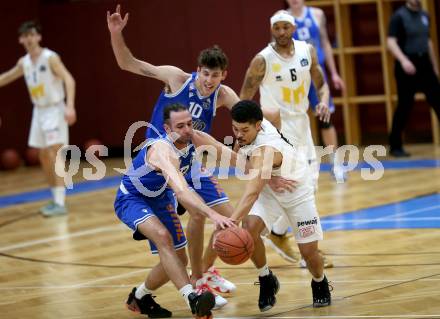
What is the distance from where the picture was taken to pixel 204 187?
25.9 ft

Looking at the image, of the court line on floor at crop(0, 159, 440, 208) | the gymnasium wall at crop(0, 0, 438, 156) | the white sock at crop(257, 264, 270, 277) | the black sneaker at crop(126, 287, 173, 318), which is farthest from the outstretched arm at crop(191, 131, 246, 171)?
the gymnasium wall at crop(0, 0, 438, 156)

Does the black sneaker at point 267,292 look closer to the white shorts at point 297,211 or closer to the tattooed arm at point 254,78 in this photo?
the white shorts at point 297,211

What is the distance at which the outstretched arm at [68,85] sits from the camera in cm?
1258

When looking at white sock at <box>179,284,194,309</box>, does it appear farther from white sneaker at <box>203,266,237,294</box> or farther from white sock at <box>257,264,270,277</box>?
white sneaker at <box>203,266,237,294</box>

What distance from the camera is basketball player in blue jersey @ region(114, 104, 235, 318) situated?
684 cm

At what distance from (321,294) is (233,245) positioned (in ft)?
2.92

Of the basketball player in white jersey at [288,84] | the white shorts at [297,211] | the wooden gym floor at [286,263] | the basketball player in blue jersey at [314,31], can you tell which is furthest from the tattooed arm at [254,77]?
the basketball player in blue jersey at [314,31]

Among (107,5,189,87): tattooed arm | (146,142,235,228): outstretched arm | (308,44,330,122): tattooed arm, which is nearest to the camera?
(146,142,235,228): outstretched arm

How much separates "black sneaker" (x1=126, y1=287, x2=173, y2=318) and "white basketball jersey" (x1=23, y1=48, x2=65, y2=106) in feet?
20.2

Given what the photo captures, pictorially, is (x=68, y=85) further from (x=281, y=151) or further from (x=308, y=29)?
(x=281, y=151)

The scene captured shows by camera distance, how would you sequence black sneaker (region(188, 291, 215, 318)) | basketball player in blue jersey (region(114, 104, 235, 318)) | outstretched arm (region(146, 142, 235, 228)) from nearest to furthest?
black sneaker (region(188, 291, 215, 318)) < outstretched arm (region(146, 142, 235, 228)) < basketball player in blue jersey (region(114, 104, 235, 318))

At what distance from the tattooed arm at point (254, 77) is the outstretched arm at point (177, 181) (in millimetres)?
2052

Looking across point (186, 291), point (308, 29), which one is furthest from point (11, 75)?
point (186, 291)

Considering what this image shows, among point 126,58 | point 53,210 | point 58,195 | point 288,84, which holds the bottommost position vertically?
point 53,210
